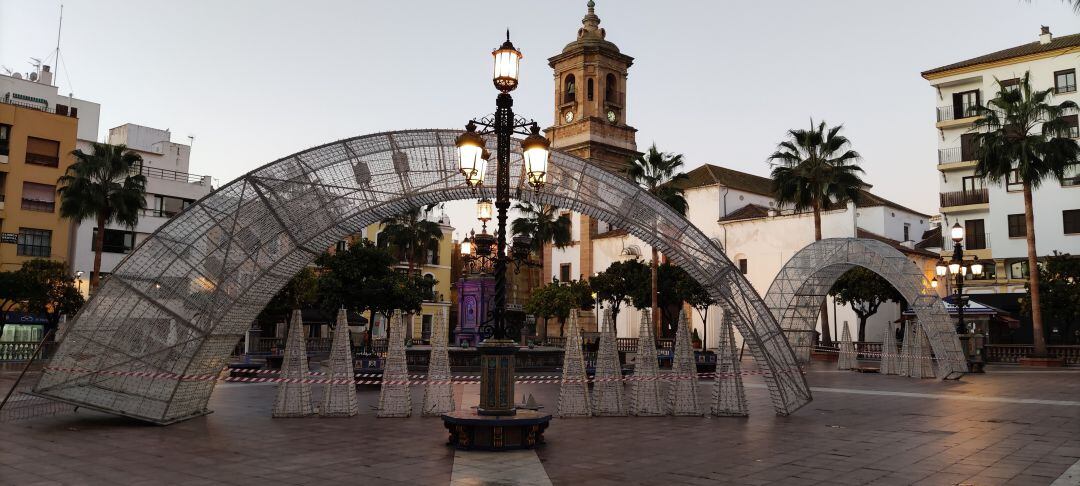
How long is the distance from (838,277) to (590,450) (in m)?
16.8

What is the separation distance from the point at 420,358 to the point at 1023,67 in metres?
41.4

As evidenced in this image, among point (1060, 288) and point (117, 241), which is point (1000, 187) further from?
point (117, 241)

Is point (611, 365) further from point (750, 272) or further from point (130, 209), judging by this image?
point (750, 272)

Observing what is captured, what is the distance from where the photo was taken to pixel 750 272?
53.6 metres

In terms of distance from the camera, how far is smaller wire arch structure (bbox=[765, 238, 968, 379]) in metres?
24.3

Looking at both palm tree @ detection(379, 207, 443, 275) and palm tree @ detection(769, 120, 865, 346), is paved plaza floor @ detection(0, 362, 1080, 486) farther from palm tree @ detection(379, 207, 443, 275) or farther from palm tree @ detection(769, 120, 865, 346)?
palm tree @ detection(379, 207, 443, 275)

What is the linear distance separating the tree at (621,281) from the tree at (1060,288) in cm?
1975

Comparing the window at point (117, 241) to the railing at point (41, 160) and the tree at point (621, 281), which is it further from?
the tree at point (621, 281)

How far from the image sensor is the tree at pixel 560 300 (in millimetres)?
53062

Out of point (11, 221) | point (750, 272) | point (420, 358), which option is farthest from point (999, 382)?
point (11, 221)

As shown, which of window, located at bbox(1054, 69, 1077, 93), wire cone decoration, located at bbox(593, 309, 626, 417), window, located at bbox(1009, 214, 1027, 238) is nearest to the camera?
wire cone decoration, located at bbox(593, 309, 626, 417)

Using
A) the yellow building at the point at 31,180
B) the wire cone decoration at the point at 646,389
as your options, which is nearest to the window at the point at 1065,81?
the wire cone decoration at the point at 646,389

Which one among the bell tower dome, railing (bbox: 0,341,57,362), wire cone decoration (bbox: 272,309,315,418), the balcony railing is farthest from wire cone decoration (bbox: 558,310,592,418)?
the bell tower dome

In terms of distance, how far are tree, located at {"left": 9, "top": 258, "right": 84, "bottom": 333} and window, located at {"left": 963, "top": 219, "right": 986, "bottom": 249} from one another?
160 ft
